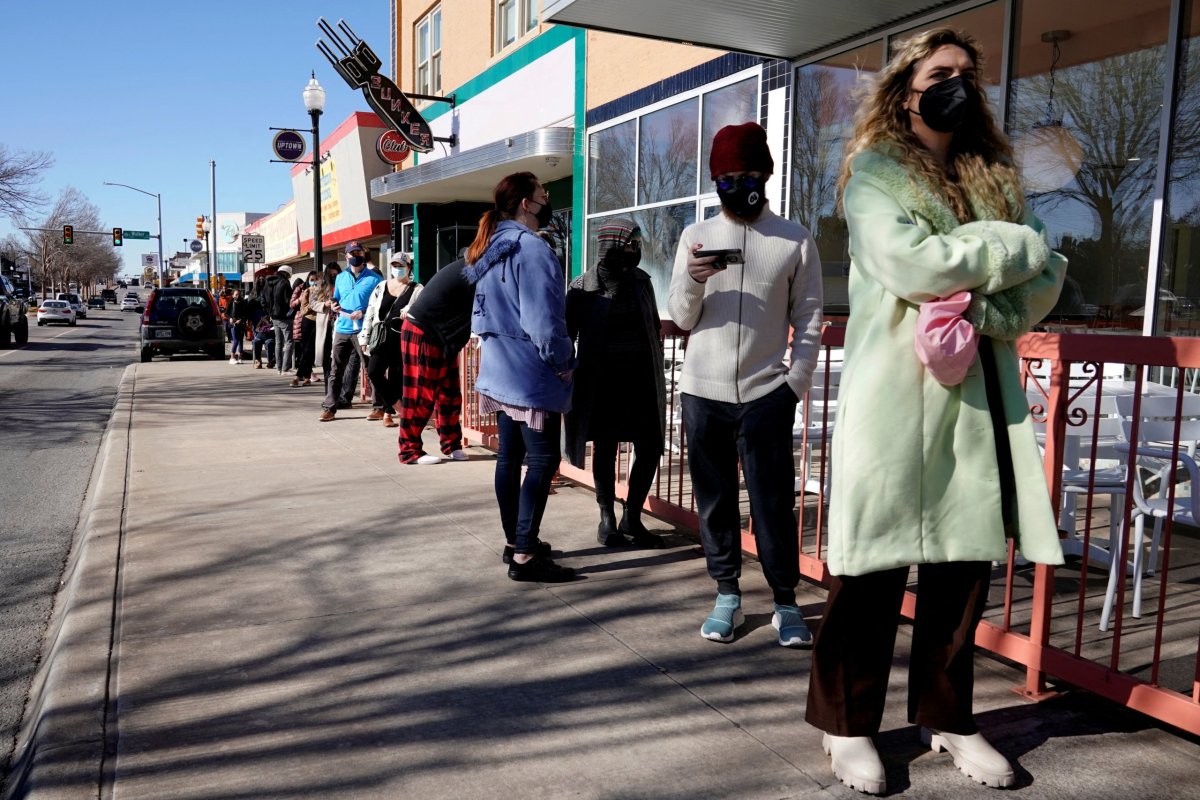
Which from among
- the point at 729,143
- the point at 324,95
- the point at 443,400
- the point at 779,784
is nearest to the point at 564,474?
the point at 443,400

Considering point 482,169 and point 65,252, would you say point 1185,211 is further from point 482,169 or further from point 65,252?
point 65,252

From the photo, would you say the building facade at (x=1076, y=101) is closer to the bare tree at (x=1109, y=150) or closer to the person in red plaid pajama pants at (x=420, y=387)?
the bare tree at (x=1109, y=150)

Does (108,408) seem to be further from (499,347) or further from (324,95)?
(499,347)

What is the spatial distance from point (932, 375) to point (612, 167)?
10425mm

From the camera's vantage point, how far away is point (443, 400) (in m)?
7.83

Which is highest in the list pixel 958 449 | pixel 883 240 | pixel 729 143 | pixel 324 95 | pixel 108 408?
pixel 324 95

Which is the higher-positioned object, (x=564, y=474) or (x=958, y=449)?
(x=958, y=449)

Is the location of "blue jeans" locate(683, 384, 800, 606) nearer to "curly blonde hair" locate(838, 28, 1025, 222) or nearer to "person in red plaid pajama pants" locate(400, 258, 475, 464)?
"curly blonde hair" locate(838, 28, 1025, 222)

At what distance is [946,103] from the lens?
2482 millimetres

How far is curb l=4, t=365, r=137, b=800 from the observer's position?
2766 millimetres

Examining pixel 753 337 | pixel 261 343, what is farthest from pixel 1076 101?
pixel 261 343

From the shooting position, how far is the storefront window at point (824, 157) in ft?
29.3

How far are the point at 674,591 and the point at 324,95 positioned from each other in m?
17.1

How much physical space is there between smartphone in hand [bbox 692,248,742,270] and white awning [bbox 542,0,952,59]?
195 inches
